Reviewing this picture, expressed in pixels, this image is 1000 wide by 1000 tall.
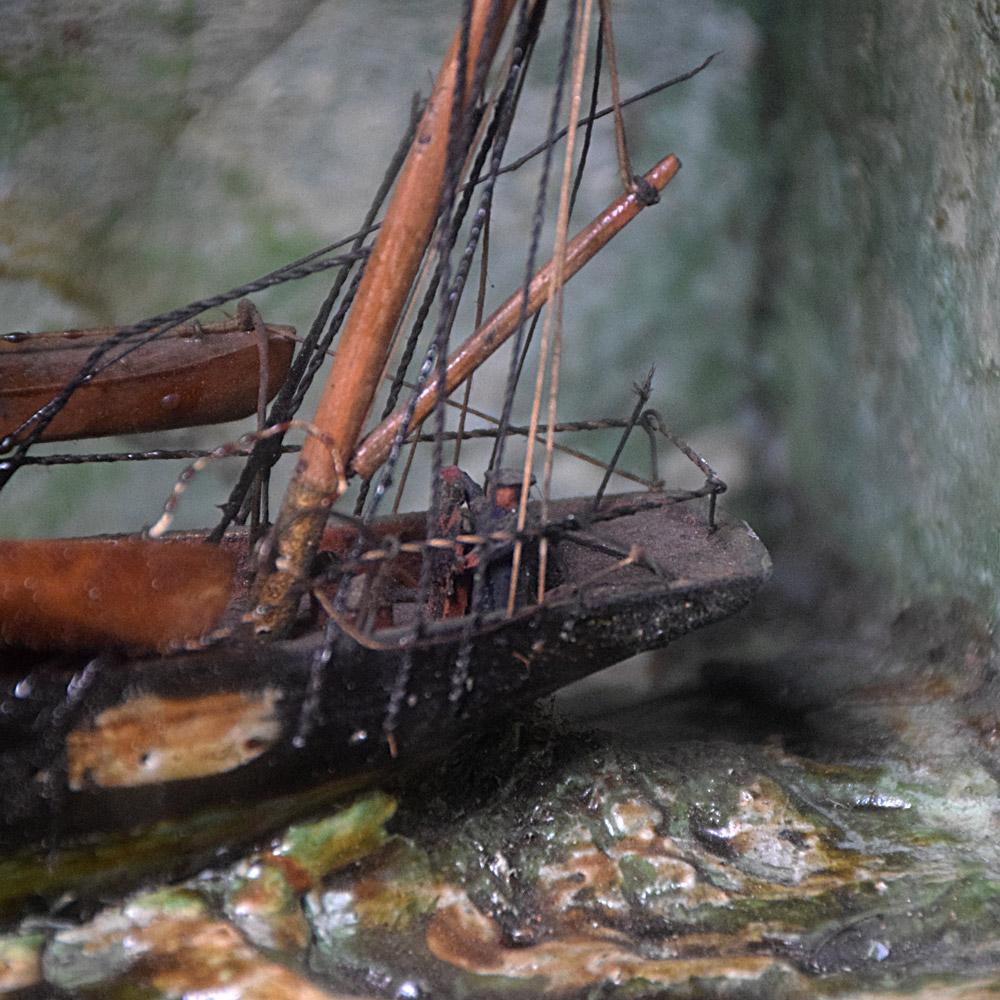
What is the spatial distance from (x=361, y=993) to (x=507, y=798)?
0.23 metres

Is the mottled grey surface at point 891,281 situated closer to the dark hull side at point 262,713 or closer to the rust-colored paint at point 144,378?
the dark hull side at point 262,713

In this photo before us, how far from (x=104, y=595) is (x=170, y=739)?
0.36 ft

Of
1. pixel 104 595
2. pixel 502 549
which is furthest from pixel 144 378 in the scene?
pixel 502 549

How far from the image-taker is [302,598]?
2.99 ft

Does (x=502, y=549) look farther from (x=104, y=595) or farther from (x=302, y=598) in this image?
(x=104, y=595)

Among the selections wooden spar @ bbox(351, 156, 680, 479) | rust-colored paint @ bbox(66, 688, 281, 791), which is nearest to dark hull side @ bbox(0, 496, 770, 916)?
rust-colored paint @ bbox(66, 688, 281, 791)

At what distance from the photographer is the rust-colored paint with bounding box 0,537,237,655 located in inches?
32.8

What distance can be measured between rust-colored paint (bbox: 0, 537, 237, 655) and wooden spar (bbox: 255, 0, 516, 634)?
55 millimetres

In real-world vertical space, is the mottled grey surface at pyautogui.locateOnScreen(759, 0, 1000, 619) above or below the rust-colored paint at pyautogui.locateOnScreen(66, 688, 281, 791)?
above

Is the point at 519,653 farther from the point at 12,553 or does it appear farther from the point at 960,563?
the point at 960,563

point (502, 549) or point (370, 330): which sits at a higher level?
point (370, 330)

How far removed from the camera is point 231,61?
4.54 ft

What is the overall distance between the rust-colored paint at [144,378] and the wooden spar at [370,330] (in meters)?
0.18

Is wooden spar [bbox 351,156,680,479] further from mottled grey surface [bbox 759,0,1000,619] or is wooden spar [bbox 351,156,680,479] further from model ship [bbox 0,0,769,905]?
mottled grey surface [bbox 759,0,1000,619]
